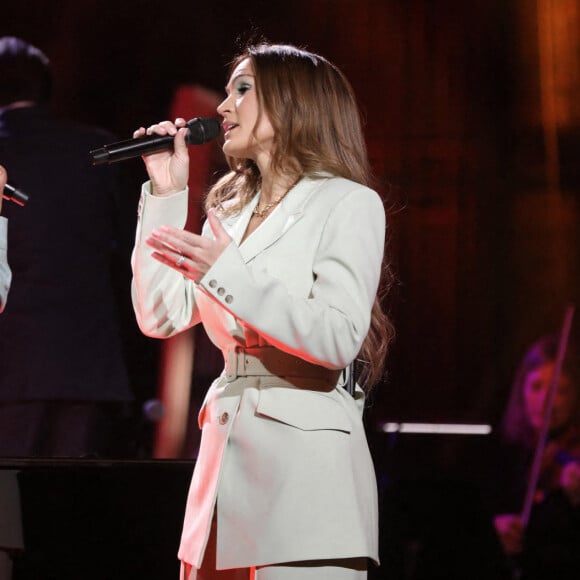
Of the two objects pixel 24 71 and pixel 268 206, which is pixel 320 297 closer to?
pixel 268 206

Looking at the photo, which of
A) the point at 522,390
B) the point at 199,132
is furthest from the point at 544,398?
the point at 199,132

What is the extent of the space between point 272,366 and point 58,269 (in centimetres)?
130

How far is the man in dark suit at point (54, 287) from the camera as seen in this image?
230cm

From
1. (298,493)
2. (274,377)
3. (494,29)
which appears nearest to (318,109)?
(274,377)

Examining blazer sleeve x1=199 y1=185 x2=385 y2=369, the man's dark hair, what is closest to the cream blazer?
blazer sleeve x1=199 y1=185 x2=385 y2=369

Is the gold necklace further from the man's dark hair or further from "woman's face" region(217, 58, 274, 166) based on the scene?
the man's dark hair

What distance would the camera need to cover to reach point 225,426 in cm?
122

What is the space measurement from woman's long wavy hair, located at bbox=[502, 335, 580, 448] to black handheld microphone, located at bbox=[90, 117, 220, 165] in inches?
60.0

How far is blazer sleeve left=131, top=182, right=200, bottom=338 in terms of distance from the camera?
4.47ft

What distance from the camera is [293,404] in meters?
1.19

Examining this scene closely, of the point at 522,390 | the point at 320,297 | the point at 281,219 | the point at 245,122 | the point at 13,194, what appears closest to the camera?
the point at 320,297

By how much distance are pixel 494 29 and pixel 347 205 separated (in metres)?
1.61

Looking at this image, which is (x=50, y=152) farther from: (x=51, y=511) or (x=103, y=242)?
(x=51, y=511)

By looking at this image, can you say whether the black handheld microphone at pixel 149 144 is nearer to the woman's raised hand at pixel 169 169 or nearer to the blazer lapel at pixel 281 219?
the woman's raised hand at pixel 169 169
